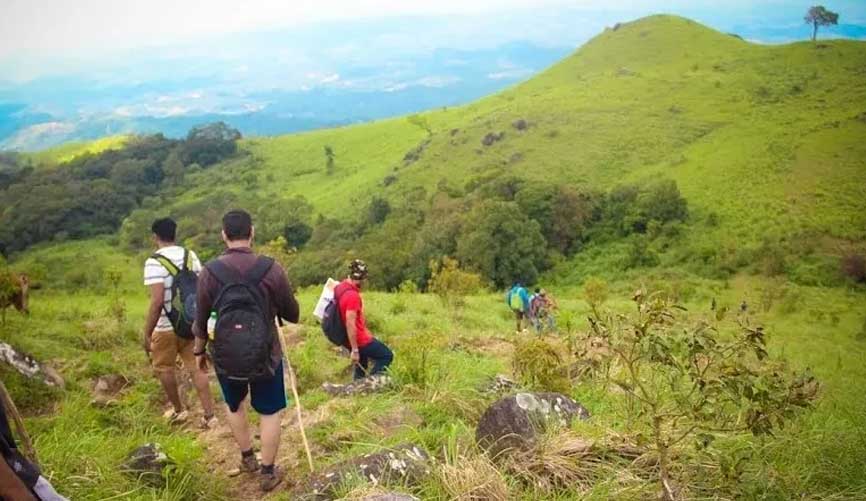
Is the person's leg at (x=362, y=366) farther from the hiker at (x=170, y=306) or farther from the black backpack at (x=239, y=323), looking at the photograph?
the black backpack at (x=239, y=323)

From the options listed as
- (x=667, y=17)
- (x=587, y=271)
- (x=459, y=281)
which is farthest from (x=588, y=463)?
(x=667, y=17)

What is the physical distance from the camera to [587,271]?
37875mm

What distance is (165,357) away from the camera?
534cm

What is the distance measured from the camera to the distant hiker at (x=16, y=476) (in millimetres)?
2094

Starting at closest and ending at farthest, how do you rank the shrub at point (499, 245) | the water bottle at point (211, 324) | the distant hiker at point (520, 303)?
the water bottle at point (211, 324), the distant hiker at point (520, 303), the shrub at point (499, 245)

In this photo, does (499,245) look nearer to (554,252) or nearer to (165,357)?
(554,252)

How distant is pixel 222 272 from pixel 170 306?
163cm

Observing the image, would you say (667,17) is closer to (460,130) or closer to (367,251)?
(460,130)

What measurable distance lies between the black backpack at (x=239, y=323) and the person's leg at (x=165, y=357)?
1784 mm

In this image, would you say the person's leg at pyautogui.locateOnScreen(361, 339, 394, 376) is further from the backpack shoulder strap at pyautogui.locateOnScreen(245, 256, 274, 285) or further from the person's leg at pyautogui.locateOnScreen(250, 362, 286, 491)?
the backpack shoulder strap at pyautogui.locateOnScreen(245, 256, 274, 285)

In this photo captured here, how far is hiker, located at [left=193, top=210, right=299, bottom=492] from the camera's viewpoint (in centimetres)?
368

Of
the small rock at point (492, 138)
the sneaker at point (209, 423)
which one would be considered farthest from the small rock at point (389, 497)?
the small rock at point (492, 138)

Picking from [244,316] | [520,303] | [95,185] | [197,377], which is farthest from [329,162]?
[244,316]

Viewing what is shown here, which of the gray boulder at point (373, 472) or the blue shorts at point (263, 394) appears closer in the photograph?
the gray boulder at point (373, 472)
